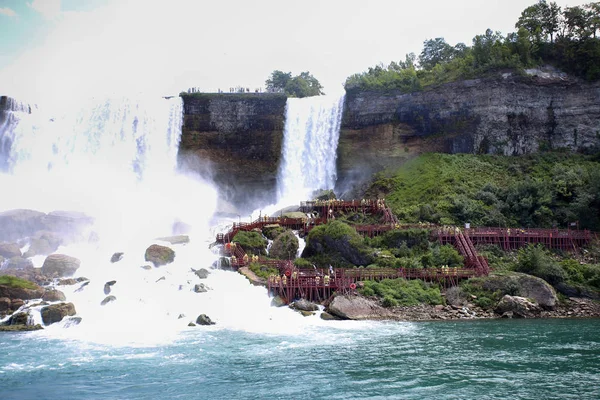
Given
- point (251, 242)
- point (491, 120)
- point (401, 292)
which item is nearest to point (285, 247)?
point (251, 242)

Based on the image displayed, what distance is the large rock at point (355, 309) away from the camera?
34688mm

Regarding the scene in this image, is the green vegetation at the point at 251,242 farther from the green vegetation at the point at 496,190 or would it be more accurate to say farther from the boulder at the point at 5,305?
the boulder at the point at 5,305

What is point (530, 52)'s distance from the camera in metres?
64.7

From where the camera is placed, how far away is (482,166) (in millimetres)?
59281

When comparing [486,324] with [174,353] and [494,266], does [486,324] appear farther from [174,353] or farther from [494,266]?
[174,353]

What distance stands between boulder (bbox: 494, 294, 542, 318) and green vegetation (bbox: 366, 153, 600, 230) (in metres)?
13.4

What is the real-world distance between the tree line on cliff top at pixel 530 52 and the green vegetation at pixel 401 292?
32270 mm

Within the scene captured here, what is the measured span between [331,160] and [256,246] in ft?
75.2

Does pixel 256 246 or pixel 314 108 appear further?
pixel 314 108

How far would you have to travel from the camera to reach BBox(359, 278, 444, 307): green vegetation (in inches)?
1436

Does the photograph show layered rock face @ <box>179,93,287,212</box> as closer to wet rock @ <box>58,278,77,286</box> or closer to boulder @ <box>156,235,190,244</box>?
boulder @ <box>156,235,190,244</box>

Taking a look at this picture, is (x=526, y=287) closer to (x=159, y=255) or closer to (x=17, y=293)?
(x=159, y=255)

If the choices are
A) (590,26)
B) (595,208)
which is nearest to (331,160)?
(595,208)

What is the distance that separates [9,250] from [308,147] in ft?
106
